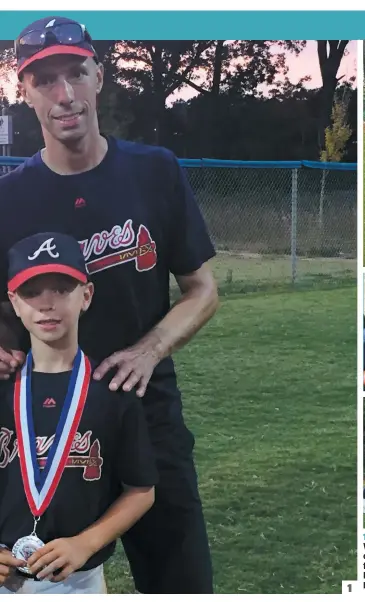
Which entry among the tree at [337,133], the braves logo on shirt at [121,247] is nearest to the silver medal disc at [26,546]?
the braves logo on shirt at [121,247]

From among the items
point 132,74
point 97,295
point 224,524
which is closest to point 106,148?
point 132,74

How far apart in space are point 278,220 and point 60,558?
1.30m

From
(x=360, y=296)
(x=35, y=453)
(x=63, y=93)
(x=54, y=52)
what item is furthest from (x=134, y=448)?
(x=54, y=52)

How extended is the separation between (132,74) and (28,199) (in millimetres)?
536

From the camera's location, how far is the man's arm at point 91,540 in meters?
2.23

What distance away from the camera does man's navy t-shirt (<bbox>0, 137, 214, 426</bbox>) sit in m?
2.22

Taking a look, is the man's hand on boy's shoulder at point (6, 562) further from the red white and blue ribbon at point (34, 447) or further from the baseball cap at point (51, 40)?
the baseball cap at point (51, 40)

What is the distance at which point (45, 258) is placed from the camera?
219 centimetres

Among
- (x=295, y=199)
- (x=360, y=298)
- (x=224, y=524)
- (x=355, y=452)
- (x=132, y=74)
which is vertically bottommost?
(x=224, y=524)

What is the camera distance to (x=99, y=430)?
88.0 inches

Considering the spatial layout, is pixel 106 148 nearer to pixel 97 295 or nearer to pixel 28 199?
pixel 28 199

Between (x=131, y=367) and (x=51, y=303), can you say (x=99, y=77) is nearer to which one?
(x=51, y=303)

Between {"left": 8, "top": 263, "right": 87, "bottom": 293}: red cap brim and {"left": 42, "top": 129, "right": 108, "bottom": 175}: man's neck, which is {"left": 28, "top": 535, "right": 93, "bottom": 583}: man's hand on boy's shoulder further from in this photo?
{"left": 42, "top": 129, "right": 108, "bottom": 175}: man's neck


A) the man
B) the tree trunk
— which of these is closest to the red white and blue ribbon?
the man
